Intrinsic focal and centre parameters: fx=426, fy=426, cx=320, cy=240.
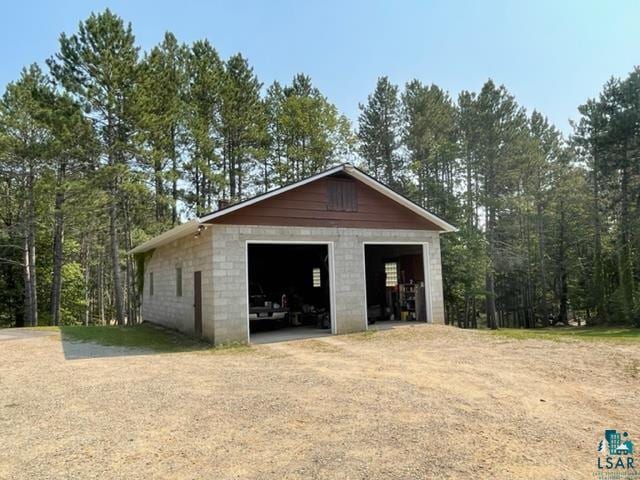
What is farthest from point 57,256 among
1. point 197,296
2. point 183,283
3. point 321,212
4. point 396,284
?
point 396,284

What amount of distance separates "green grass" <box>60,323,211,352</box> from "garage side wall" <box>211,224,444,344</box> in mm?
1066

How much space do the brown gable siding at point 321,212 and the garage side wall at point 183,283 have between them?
1404 millimetres

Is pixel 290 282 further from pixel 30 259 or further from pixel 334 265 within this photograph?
pixel 30 259

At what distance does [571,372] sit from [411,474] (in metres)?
5.04

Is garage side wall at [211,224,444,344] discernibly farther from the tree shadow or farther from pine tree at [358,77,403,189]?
pine tree at [358,77,403,189]

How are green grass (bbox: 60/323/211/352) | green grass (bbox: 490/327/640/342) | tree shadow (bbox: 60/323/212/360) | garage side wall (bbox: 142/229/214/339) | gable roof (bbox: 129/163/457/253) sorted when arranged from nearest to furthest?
tree shadow (bbox: 60/323/212/360) → gable roof (bbox: 129/163/457/253) → green grass (bbox: 60/323/211/352) → garage side wall (bbox: 142/229/214/339) → green grass (bbox: 490/327/640/342)

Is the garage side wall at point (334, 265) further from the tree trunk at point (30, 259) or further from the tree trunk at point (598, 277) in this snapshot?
the tree trunk at point (30, 259)

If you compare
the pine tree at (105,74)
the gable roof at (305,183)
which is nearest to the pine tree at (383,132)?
the gable roof at (305,183)

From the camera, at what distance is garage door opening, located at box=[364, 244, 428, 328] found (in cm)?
1470

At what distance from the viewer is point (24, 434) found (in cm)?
470

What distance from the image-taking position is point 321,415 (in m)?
5.08

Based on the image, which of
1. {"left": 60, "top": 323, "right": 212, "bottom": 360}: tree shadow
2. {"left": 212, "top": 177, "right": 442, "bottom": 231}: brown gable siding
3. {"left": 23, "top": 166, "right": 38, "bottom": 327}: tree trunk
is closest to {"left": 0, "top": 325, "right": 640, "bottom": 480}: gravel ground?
{"left": 60, "top": 323, "right": 212, "bottom": 360}: tree shadow

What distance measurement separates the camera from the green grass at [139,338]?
1118 centimetres

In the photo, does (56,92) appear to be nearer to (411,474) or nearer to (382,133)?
(382,133)
